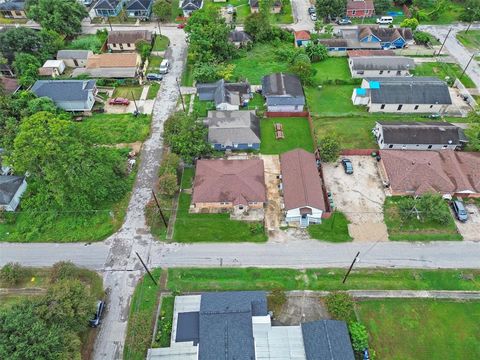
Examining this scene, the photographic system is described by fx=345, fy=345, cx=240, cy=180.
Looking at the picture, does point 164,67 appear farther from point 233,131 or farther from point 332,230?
point 332,230

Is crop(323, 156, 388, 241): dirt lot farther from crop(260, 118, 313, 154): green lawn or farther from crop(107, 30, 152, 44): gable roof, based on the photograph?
crop(107, 30, 152, 44): gable roof

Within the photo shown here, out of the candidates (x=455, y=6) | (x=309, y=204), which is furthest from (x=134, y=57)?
(x=455, y=6)

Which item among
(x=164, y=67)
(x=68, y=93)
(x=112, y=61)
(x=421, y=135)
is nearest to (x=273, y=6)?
(x=164, y=67)

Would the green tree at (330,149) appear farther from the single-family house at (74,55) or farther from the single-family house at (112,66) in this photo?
the single-family house at (74,55)

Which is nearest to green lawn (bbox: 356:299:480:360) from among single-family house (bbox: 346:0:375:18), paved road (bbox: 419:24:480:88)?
paved road (bbox: 419:24:480:88)

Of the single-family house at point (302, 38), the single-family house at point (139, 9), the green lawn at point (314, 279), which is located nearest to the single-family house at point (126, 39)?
the single-family house at point (139, 9)

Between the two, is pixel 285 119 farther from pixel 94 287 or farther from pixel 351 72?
pixel 94 287

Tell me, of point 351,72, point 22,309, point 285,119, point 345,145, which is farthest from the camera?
point 351,72
